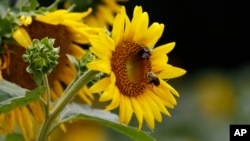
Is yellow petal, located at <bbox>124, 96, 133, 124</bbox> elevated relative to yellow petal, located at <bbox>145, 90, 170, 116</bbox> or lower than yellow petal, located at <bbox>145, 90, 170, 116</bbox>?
lower

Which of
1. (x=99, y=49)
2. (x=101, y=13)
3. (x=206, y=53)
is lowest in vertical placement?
(x=99, y=49)

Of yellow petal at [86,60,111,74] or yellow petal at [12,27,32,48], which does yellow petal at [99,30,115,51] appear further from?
yellow petal at [12,27,32,48]

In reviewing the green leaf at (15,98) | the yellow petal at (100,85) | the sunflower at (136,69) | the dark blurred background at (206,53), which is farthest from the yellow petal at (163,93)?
the dark blurred background at (206,53)


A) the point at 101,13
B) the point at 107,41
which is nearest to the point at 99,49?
the point at 107,41

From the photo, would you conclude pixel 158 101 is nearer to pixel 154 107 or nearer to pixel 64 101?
pixel 154 107

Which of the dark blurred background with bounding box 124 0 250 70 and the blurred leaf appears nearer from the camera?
the blurred leaf

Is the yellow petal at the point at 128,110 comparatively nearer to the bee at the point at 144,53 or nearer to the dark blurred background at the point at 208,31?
the bee at the point at 144,53

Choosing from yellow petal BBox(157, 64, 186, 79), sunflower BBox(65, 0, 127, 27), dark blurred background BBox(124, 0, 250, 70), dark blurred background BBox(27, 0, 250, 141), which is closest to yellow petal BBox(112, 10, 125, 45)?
yellow petal BBox(157, 64, 186, 79)
